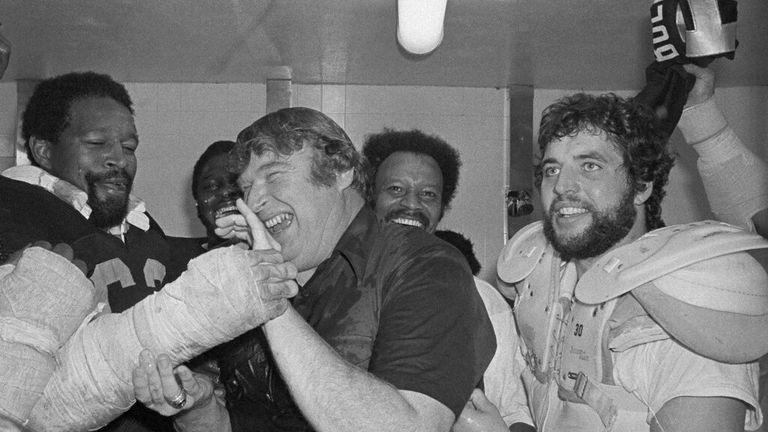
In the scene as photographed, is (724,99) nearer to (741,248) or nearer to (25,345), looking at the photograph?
(741,248)

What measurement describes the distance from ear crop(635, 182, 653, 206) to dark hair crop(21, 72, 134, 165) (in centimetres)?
176

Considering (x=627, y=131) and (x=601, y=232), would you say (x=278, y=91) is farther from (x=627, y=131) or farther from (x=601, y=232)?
(x=601, y=232)

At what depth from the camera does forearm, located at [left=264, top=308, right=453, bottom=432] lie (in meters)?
1.61

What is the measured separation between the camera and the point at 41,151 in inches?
113

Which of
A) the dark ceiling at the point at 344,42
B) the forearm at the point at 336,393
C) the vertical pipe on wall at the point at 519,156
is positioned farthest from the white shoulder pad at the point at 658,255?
the vertical pipe on wall at the point at 519,156

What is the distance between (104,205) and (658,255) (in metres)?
1.76

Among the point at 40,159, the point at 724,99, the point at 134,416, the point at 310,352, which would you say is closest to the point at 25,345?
the point at 310,352

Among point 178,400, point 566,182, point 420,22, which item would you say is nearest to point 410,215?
point 566,182

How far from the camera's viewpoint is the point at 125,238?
112 inches

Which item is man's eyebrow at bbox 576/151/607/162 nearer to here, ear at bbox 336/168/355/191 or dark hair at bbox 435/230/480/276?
ear at bbox 336/168/355/191

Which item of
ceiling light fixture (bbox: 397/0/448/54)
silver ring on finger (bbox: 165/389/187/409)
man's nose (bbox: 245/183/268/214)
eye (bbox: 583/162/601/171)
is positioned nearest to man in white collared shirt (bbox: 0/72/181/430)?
man's nose (bbox: 245/183/268/214)

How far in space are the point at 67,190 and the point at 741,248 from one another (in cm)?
198

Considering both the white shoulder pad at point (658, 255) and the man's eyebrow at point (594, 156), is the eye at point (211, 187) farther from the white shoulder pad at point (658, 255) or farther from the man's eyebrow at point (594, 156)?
the white shoulder pad at point (658, 255)

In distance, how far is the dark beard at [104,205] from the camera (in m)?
2.80
